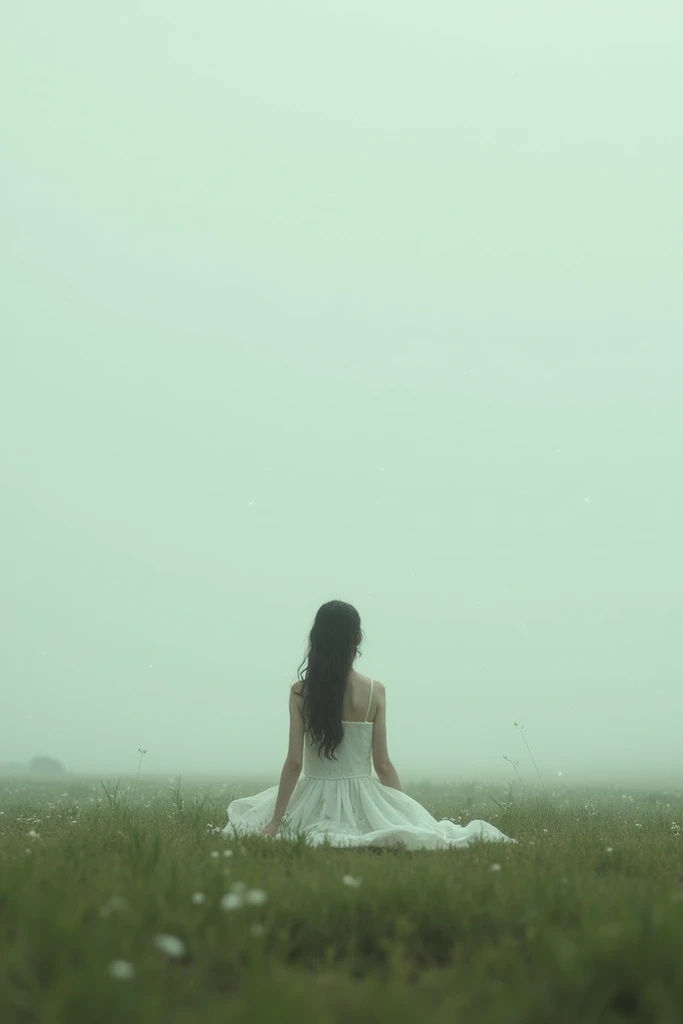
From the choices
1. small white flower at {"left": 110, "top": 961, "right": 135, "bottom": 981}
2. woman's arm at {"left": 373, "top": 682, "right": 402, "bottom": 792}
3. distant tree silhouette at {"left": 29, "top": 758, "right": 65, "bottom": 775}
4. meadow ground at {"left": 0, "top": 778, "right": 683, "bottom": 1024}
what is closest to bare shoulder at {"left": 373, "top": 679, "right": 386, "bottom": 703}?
woman's arm at {"left": 373, "top": 682, "right": 402, "bottom": 792}

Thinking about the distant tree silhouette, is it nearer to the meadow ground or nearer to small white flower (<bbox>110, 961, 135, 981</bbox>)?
the meadow ground

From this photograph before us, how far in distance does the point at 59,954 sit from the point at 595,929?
197 cm

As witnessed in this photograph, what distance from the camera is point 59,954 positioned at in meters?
3.60

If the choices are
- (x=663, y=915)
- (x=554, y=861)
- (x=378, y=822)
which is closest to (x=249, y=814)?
(x=378, y=822)

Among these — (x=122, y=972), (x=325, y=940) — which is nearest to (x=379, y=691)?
(x=325, y=940)

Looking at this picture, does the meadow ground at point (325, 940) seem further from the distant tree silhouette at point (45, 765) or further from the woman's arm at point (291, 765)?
the distant tree silhouette at point (45, 765)

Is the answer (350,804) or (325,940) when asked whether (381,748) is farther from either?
(325,940)

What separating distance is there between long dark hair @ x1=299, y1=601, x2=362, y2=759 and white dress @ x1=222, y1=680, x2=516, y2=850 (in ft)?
0.90

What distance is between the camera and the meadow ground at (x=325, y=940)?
318 centimetres

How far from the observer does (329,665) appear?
9859 mm

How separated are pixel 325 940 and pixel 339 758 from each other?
5864 mm

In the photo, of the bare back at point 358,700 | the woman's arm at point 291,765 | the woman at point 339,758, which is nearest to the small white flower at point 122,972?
the woman at point 339,758

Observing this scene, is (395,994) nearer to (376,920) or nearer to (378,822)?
(376,920)

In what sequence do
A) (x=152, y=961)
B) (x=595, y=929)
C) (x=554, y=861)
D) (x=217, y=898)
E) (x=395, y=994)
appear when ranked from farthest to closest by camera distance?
1. (x=554, y=861)
2. (x=217, y=898)
3. (x=595, y=929)
4. (x=152, y=961)
5. (x=395, y=994)
